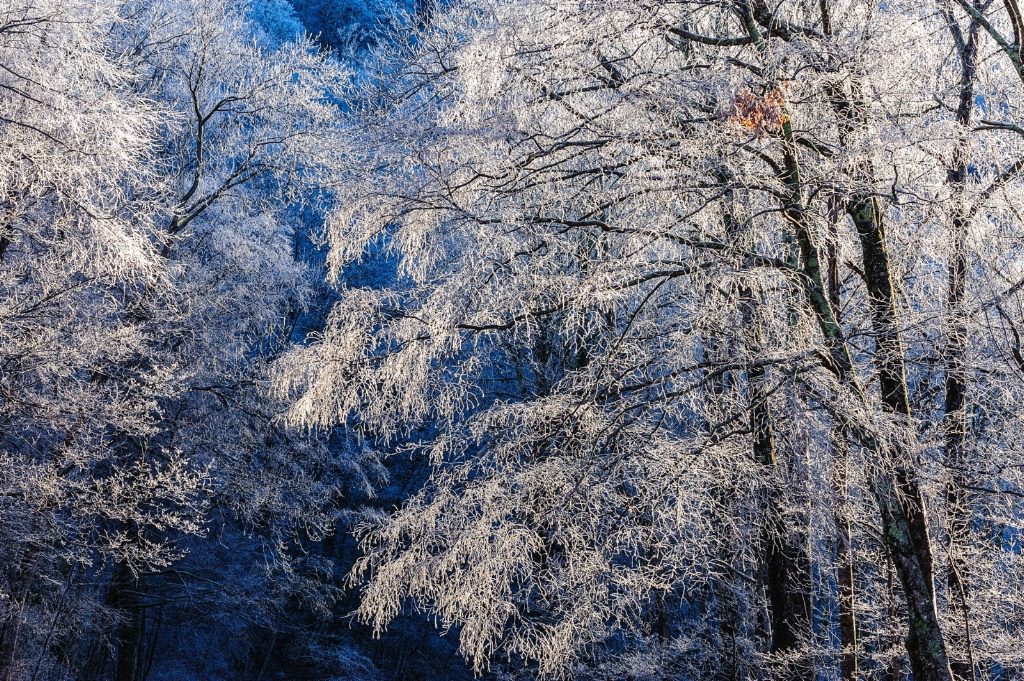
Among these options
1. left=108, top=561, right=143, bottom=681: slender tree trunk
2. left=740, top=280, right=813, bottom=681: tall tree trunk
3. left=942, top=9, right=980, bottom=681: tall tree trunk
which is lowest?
left=108, top=561, right=143, bottom=681: slender tree trunk

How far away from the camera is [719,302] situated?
15.2ft

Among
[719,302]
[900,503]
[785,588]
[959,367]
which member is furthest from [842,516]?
[785,588]

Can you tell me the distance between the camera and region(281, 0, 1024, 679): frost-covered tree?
4426mm

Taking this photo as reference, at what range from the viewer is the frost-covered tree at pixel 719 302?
4.43m

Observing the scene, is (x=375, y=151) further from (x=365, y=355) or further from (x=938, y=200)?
(x=938, y=200)

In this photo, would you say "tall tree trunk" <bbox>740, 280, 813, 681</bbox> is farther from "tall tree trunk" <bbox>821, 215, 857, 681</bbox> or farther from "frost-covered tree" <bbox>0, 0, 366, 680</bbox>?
"frost-covered tree" <bbox>0, 0, 366, 680</bbox>

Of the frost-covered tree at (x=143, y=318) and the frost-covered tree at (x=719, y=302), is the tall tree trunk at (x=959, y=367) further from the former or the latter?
the frost-covered tree at (x=143, y=318)

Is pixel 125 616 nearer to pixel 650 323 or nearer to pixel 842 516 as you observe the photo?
pixel 650 323

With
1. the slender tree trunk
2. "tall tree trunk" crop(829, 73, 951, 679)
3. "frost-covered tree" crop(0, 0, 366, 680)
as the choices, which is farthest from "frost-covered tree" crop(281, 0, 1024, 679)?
the slender tree trunk

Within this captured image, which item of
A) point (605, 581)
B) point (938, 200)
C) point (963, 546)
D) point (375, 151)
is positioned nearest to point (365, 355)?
point (375, 151)

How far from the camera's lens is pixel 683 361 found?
219 inches

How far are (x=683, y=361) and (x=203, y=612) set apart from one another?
1053 cm

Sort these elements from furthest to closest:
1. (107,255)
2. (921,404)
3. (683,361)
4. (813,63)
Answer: (921,404) < (107,255) < (683,361) < (813,63)

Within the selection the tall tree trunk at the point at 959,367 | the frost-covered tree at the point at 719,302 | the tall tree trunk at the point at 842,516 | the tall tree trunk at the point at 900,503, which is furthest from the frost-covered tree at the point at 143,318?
the tall tree trunk at the point at 959,367
